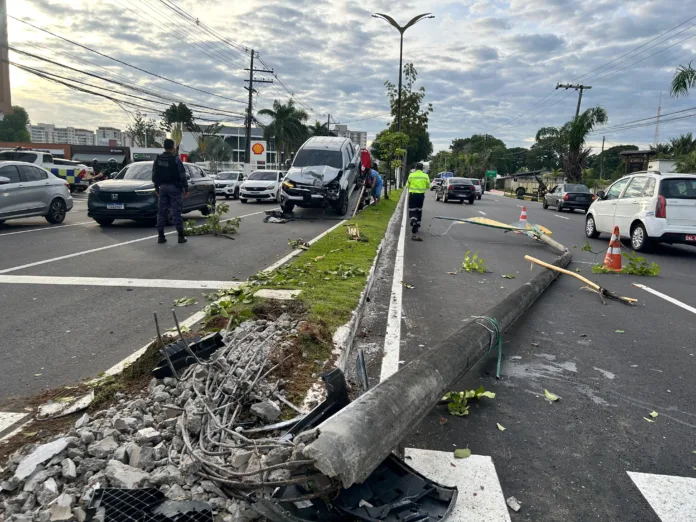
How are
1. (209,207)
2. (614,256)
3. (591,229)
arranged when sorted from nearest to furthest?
1. (614,256)
2. (591,229)
3. (209,207)

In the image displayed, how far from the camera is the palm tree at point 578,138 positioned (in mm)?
44250

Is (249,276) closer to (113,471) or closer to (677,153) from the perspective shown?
(113,471)

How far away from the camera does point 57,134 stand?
113 m

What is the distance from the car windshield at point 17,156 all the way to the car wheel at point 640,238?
22.5 meters

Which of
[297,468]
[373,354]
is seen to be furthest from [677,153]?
[297,468]

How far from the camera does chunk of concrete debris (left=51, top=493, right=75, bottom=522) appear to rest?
2.33 m

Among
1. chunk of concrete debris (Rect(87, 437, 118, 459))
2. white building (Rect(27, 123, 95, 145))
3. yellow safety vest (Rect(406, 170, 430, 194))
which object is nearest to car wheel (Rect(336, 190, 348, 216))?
yellow safety vest (Rect(406, 170, 430, 194))

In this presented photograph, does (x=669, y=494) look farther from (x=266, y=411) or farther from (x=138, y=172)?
(x=138, y=172)

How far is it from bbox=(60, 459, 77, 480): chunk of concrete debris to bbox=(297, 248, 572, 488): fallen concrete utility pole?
3.75 feet

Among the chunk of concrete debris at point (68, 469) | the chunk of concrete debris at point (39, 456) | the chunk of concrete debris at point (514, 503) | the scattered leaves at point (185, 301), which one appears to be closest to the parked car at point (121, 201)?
the scattered leaves at point (185, 301)

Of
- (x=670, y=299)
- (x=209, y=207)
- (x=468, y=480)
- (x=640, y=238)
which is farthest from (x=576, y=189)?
(x=468, y=480)

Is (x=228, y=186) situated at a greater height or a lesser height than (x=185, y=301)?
greater

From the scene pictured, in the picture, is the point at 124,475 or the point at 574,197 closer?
the point at 124,475

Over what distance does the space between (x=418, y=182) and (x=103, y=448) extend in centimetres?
1165
